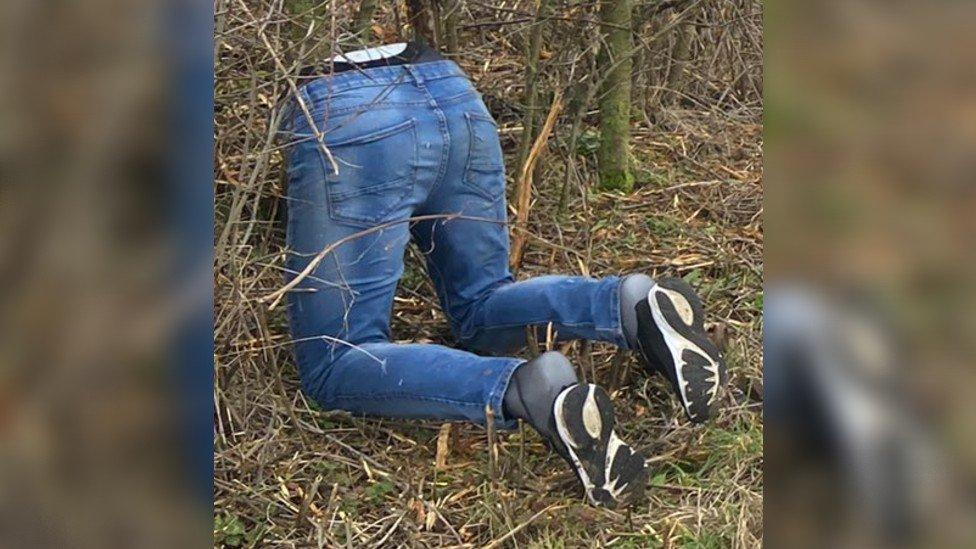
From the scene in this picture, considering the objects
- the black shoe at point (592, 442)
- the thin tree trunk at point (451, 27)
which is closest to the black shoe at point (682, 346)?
the black shoe at point (592, 442)

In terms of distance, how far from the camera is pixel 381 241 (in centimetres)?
278

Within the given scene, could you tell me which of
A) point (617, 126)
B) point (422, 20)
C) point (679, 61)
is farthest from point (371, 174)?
point (679, 61)

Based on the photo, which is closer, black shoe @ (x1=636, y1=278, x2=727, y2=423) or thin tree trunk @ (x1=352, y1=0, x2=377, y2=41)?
black shoe @ (x1=636, y1=278, x2=727, y2=423)

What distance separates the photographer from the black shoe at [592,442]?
2.40 meters

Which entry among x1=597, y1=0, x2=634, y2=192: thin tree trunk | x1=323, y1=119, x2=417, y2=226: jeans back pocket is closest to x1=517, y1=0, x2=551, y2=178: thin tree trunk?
x1=597, y1=0, x2=634, y2=192: thin tree trunk

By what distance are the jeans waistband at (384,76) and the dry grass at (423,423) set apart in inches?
3.5

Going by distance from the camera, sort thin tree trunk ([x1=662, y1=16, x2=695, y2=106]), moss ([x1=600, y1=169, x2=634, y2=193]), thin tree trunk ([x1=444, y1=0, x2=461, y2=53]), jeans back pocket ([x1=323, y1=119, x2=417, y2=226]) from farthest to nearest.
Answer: thin tree trunk ([x1=662, y1=16, x2=695, y2=106]), moss ([x1=600, y1=169, x2=634, y2=193]), thin tree trunk ([x1=444, y1=0, x2=461, y2=53]), jeans back pocket ([x1=323, y1=119, x2=417, y2=226])

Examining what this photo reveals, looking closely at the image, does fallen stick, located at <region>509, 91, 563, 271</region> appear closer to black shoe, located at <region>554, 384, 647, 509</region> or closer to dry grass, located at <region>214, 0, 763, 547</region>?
dry grass, located at <region>214, 0, 763, 547</region>
